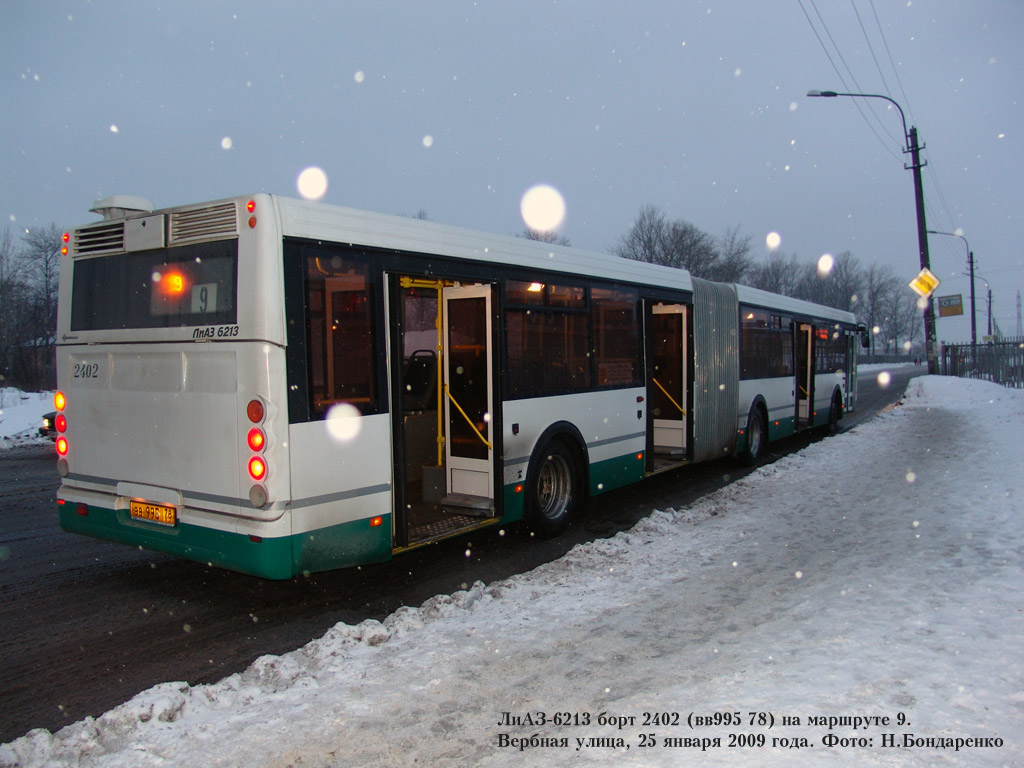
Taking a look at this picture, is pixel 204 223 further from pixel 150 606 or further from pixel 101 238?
pixel 150 606

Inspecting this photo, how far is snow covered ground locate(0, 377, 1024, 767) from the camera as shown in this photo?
122 inches

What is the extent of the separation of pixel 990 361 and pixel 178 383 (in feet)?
114

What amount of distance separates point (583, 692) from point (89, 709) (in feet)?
8.80

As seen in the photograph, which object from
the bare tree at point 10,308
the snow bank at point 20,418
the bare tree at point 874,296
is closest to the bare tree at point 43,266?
the bare tree at point 10,308

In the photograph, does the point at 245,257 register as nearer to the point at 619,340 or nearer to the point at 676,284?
the point at 619,340

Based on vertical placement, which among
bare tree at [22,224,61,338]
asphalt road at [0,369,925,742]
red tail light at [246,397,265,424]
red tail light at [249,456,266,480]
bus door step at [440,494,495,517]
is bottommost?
asphalt road at [0,369,925,742]

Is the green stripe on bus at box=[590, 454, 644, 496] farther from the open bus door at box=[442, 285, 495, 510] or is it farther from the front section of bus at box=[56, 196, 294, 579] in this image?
the front section of bus at box=[56, 196, 294, 579]

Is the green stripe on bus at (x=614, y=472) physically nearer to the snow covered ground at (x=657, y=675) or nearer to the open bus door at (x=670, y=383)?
the open bus door at (x=670, y=383)

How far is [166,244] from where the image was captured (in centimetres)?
529

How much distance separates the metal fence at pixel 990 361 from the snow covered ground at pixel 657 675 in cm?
2780

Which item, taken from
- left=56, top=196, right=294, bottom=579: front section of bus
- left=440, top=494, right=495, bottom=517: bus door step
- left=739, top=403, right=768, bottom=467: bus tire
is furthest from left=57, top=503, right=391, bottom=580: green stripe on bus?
left=739, top=403, right=768, bottom=467: bus tire

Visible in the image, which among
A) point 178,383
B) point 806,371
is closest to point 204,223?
point 178,383

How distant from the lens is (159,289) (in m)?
5.34

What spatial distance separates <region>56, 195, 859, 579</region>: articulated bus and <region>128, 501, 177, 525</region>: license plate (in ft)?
0.05
